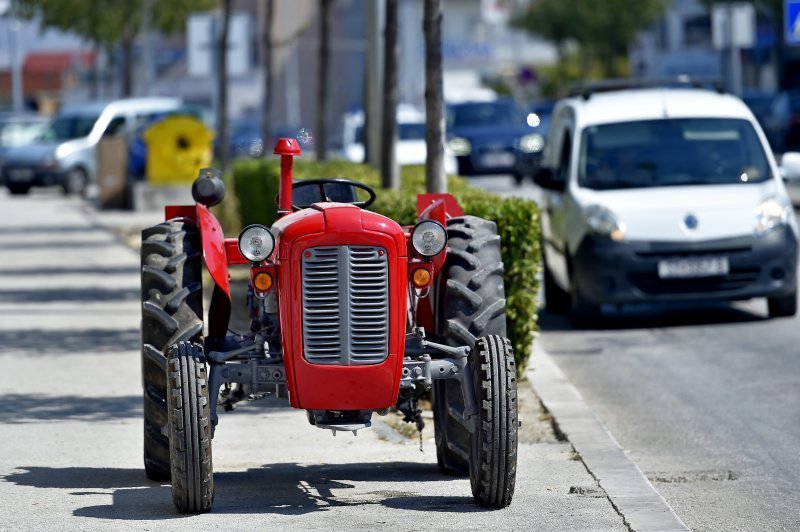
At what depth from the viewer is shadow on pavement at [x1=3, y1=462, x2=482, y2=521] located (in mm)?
7559

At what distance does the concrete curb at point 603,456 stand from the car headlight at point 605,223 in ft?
7.51

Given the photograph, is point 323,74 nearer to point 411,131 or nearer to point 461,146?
point 411,131

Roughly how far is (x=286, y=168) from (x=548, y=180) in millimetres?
7501

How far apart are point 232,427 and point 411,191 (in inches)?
124

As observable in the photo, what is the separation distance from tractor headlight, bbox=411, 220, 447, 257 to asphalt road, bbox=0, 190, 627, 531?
3.49 feet

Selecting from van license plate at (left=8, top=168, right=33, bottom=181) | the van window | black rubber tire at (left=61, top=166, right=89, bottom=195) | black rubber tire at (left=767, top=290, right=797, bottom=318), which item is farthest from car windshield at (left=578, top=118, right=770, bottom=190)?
the van window

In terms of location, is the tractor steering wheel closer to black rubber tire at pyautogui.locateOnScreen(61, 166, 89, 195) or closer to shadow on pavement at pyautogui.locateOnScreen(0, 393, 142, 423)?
shadow on pavement at pyautogui.locateOnScreen(0, 393, 142, 423)

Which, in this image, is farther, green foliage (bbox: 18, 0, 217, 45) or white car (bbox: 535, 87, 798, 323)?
green foliage (bbox: 18, 0, 217, 45)

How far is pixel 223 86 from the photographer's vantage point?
27094 millimetres

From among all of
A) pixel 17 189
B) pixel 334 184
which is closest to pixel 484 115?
pixel 17 189

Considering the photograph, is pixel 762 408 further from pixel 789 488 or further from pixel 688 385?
pixel 789 488

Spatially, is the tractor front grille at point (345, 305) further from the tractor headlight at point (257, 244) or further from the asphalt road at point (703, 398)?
the asphalt road at point (703, 398)

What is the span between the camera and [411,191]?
41.5ft

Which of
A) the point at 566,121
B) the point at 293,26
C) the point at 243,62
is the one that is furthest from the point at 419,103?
the point at 566,121
